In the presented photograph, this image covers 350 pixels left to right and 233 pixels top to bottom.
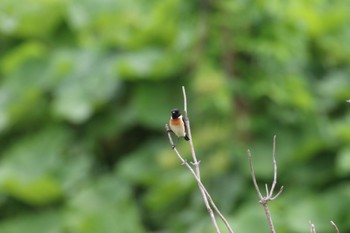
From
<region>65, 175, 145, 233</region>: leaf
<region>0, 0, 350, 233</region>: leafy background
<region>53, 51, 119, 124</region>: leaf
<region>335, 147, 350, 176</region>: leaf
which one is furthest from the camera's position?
<region>53, 51, 119, 124</region>: leaf

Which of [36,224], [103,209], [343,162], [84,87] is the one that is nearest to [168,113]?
[84,87]

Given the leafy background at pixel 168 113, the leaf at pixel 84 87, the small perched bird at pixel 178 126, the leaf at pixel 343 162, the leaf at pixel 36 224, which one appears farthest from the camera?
the leaf at pixel 84 87

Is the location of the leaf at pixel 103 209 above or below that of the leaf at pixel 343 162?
above

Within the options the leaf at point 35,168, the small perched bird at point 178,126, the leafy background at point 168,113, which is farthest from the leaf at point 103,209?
the small perched bird at point 178,126

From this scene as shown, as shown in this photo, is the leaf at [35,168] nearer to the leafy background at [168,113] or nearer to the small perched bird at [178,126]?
the leafy background at [168,113]

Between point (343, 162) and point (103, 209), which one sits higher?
point (103, 209)

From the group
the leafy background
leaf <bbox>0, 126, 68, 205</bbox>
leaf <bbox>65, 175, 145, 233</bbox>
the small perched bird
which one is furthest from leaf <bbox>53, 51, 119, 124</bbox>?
the small perched bird

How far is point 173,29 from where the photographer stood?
21.7ft

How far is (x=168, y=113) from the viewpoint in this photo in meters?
6.35

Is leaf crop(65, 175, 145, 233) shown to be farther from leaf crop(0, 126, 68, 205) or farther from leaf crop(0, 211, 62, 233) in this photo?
leaf crop(0, 126, 68, 205)

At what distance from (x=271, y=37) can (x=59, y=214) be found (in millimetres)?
2111

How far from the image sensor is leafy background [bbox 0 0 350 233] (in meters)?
5.85

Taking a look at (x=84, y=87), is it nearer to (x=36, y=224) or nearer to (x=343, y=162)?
(x=36, y=224)

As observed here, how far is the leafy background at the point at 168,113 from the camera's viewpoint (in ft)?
19.2
